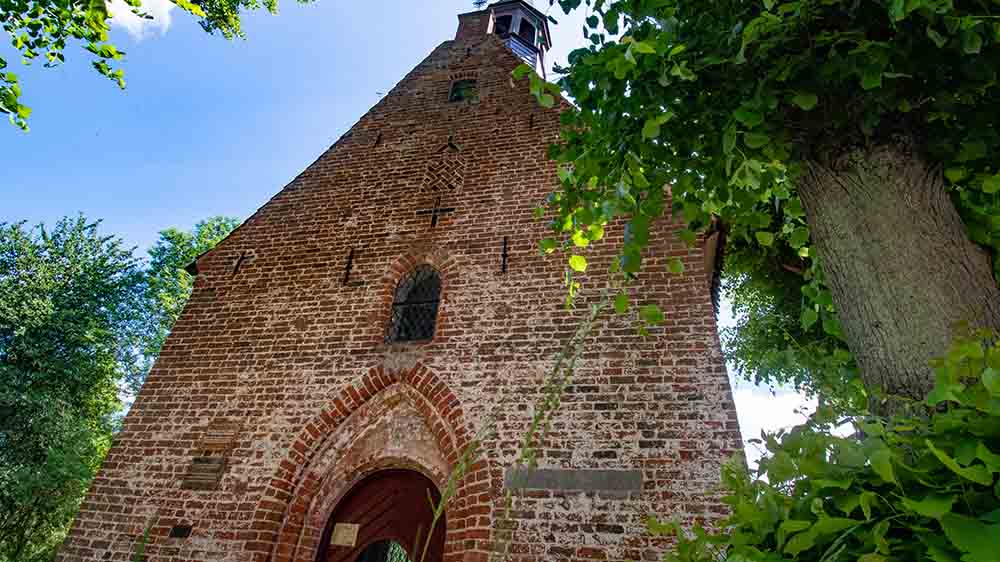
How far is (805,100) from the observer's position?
2.17 metres

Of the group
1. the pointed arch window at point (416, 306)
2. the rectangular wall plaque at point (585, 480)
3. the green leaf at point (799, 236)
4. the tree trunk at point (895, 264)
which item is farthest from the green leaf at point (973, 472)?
the pointed arch window at point (416, 306)

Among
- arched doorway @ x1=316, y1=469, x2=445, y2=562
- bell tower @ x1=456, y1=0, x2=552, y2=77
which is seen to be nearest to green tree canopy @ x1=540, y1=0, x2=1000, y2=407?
arched doorway @ x1=316, y1=469, x2=445, y2=562

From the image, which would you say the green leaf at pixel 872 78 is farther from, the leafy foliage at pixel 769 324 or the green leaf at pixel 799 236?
the leafy foliage at pixel 769 324

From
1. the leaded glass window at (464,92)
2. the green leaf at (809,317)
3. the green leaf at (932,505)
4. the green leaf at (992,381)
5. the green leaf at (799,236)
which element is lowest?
the green leaf at (932,505)

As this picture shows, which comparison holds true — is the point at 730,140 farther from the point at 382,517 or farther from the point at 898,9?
the point at 382,517

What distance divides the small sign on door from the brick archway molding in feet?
0.44

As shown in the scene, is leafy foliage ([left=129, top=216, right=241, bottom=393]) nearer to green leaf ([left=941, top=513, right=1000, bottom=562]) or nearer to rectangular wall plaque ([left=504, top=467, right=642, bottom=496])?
rectangular wall plaque ([left=504, top=467, right=642, bottom=496])

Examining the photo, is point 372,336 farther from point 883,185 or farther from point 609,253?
point 883,185

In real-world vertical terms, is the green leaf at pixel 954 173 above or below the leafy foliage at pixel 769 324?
below

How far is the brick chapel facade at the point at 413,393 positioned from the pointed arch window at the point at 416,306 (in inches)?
0.8

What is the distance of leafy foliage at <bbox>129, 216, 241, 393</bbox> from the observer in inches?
696

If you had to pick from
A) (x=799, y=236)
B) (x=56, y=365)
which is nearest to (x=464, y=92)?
(x=799, y=236)

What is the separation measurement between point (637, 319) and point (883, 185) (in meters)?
2.55

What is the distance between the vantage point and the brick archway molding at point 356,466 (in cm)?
416
